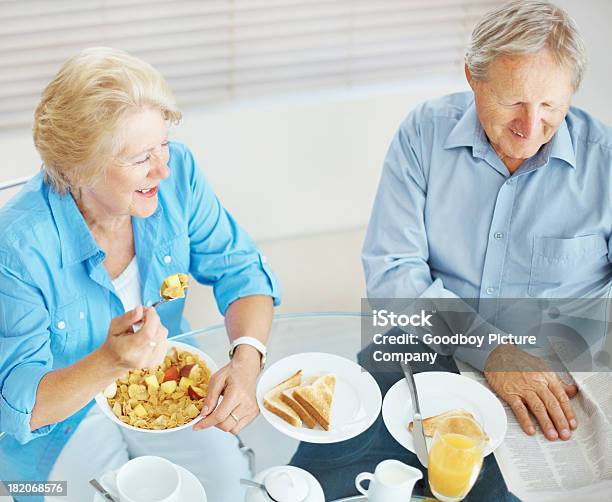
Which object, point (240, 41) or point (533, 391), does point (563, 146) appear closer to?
point (533, 391)

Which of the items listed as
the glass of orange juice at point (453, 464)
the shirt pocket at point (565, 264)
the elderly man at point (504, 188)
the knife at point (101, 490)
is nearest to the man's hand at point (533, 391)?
the elderly man at point (504, 188)

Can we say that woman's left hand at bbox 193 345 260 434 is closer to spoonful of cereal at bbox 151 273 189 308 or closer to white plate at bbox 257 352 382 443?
white plate at bbox 257 352 382 443

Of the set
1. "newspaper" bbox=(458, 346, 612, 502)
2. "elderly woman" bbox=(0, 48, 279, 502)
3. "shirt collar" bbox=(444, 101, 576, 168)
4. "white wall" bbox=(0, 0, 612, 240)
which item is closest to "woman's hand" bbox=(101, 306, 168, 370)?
"elderly woman" bbox=(0, 48, 279, 502)

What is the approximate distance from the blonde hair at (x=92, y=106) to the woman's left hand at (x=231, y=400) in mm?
462

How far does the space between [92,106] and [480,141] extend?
2.79 feet

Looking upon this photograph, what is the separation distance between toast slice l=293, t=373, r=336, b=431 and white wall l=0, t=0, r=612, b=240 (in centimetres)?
110

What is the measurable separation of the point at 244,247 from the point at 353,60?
0.97 meters

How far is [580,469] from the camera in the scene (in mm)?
1487

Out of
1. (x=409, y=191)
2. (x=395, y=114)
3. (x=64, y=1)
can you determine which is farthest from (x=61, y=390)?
(x=395, y=114)

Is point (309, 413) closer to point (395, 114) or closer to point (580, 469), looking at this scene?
point (580, 469)

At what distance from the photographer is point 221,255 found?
1.93 m

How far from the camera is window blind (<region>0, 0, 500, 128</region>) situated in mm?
2336

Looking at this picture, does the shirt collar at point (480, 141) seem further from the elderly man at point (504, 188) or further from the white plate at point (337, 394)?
the white plate at point (337, 394)

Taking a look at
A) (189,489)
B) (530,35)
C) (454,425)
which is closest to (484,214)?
(530,35)
